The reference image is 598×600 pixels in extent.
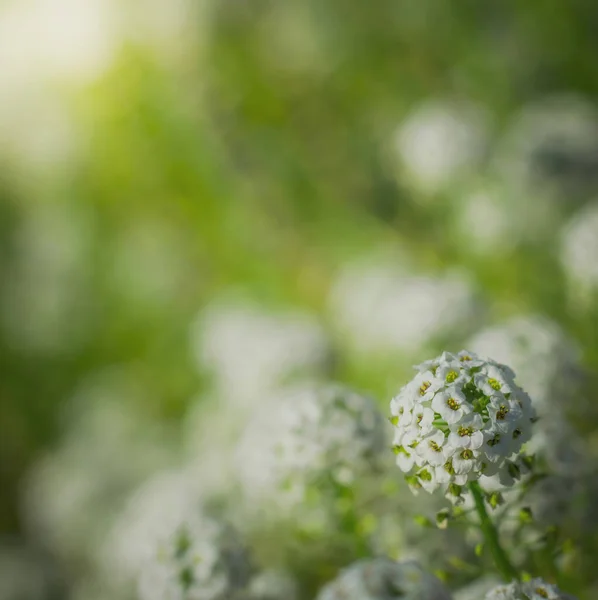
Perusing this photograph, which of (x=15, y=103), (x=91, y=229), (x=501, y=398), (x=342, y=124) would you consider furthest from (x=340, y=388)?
(x=15, y=103)

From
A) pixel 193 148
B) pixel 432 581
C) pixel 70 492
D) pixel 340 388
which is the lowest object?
pixel 432 581

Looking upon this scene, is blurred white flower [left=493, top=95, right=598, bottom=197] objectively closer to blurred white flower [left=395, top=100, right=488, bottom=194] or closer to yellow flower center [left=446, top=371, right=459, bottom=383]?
blurred white flower [left=395, top=100, right=488, bottom=194]

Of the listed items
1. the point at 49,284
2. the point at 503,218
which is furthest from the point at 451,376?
the point at 49,284

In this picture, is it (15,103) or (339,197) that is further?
(15,103)

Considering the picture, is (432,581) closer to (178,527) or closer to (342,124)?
(178,527)

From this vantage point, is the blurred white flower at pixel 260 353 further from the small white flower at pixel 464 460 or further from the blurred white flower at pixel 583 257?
the small white flower at pixel 464 460

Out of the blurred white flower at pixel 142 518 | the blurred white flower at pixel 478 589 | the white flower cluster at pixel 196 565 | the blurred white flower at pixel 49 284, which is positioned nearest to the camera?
the blurred white flower at pixel 478 589

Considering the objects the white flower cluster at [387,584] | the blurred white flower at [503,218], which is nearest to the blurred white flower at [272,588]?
the white flower cluster at [387,584]
